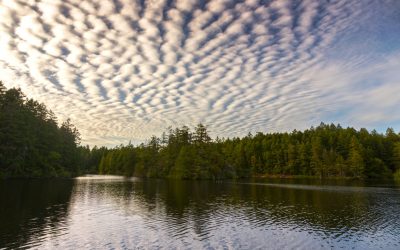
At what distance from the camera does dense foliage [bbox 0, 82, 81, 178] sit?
99312 mm

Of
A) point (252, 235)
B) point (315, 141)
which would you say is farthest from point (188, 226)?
point (315, 141)

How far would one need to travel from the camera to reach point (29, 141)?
105875mm

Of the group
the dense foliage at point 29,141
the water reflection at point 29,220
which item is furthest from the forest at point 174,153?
the water reflection at point 29,220

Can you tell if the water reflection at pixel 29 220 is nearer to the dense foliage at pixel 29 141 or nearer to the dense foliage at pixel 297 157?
the dense foliage at pixel 29 141

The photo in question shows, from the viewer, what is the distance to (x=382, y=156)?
6978 inches

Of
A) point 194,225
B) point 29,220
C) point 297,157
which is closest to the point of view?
point 29,220

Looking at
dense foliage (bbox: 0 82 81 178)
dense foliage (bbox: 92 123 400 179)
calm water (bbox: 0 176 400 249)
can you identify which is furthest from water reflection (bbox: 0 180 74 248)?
dense foliage (bbox: 92 123 400 179)

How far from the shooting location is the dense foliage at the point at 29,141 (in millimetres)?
99312

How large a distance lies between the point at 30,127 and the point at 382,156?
6874 inches

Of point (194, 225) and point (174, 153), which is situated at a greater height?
point (174, 153)

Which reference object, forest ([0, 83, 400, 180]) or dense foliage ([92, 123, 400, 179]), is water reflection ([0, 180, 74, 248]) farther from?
dense foliage ([92, 123, 400, 179])

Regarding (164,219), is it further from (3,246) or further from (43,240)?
(3,246)

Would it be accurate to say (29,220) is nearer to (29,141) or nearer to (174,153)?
(29,141)

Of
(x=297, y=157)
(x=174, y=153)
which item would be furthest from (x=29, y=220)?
(x=297, y=157)
